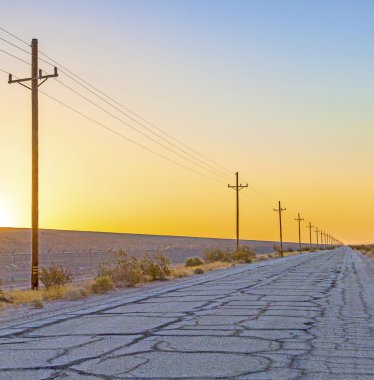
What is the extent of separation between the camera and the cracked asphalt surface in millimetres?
8375

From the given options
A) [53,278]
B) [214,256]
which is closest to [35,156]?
[53,278]

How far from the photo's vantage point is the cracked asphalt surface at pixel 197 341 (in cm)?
838

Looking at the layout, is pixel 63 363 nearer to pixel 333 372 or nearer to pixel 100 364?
pixel 100 364

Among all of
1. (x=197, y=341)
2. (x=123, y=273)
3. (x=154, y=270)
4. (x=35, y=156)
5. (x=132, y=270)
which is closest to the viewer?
(x=197, y=341)

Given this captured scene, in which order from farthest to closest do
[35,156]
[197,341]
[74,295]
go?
[35,156] → [74,295] → [197,341]

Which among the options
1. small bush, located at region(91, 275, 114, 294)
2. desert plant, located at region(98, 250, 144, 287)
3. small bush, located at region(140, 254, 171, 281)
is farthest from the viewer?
small bush, located at region(140, 254, 171, 281)

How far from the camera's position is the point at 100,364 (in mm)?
8859

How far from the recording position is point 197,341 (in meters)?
10.8

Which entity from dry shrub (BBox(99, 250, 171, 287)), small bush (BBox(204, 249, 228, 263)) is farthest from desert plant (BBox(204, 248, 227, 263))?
dry shrub (BBox(99, 250, 171, 287))

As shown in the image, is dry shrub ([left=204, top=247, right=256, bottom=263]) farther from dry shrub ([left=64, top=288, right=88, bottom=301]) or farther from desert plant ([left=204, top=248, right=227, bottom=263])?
dry shrub ([left=64, top=288, right=88, bottom=301])

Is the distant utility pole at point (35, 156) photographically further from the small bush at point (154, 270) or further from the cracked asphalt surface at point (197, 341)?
the small bush at point (154, 270)

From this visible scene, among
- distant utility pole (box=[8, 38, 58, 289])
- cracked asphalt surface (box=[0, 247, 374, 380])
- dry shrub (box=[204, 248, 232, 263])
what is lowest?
dry shrub (box=[204, 248, 232, 263])

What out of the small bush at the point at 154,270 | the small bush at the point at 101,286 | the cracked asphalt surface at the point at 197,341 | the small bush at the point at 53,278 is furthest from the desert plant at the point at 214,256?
the cracked asphalt surface at the point at 197,341

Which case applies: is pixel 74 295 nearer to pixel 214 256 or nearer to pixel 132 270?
pixel 132 270
